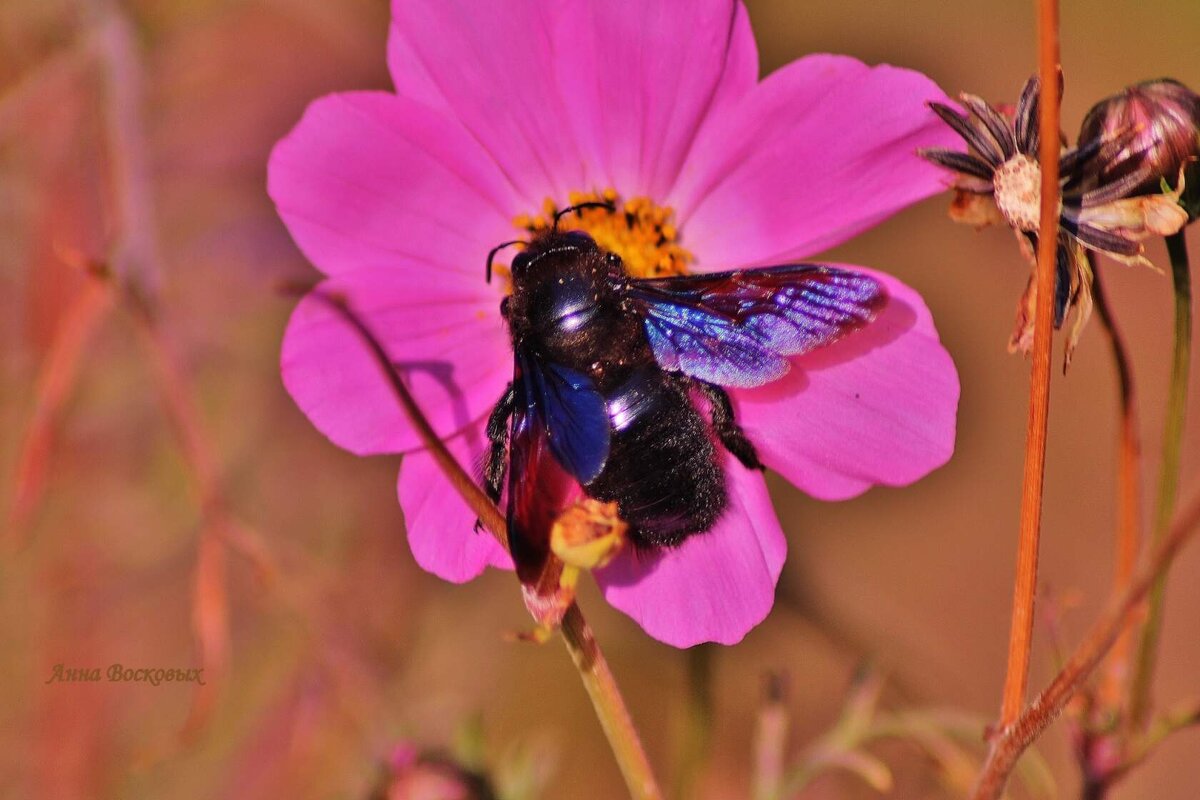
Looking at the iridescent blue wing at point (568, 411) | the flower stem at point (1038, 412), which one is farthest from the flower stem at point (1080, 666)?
the iridescent blue wing at point (568, 411)

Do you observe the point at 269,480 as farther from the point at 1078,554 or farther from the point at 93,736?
the point at 1078,554

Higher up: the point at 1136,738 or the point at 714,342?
the point at 714,342

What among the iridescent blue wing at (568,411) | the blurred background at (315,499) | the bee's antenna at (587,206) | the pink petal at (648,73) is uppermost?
the pink petal at (648,73)

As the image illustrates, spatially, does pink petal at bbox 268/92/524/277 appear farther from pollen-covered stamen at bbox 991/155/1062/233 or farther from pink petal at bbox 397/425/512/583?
pollen-covered stamen at bbox 991/155/1062/233

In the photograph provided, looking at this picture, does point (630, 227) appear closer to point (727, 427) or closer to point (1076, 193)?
point (727, 427)

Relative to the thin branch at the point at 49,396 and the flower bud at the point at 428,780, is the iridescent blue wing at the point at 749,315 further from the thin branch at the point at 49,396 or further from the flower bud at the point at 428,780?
the thin branch at the point at 49,396

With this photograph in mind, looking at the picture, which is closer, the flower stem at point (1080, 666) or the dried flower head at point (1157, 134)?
the flower stem at point (1080, 666)

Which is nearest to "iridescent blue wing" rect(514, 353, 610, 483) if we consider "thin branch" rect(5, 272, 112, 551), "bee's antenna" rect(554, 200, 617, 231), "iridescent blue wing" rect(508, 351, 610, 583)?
"iridescent blue wing" rect(508, 351, 610, 583)

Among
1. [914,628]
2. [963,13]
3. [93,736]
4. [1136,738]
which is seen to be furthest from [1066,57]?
[93,736]
